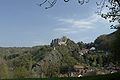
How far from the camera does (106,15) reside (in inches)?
472

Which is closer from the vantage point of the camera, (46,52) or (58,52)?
(58,52)

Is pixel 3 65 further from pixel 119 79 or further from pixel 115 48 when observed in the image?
pixel 119 79

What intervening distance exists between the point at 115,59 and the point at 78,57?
234 ft

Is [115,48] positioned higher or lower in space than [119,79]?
higher

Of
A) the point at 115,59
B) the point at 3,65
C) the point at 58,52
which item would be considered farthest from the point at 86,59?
the point at 115,59

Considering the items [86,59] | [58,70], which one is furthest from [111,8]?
[86,59]

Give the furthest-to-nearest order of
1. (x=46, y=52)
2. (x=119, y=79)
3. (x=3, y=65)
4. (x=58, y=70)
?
(x=46, y=52), (x=58, y=70), (x=3, y=65), (x=119, y=79)

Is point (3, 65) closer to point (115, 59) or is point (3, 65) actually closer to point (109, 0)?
point (115, 59)

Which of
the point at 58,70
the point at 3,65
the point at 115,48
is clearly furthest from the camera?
the point at 58,70

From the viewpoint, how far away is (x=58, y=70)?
8181 centimetres

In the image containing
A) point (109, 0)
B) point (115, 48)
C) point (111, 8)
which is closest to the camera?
point (109, 0)

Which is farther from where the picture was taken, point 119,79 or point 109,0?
point 119,79

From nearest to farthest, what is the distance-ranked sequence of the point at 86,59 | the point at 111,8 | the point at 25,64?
the point at 111,8 → the point at 25,64 → the point at 86,59

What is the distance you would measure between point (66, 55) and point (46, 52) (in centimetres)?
1314
